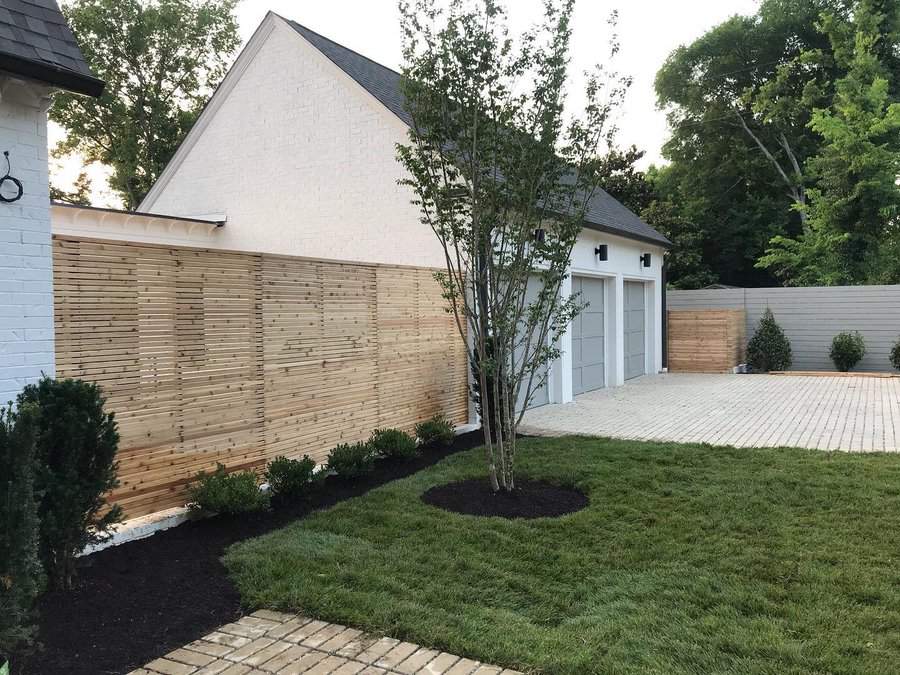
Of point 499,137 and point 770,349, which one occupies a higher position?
point 499,137

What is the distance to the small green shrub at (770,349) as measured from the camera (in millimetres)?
16844

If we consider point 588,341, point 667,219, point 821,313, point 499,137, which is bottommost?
point 588,341

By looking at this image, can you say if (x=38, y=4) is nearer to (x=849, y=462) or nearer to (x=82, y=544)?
(x=82, y=544)

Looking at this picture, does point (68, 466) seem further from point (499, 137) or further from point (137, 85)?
point (137, 85)

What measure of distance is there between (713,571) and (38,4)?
18.5 ft

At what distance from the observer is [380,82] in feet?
37.0

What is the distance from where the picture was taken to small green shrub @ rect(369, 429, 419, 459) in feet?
23.2

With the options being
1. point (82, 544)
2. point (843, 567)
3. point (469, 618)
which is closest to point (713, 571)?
point (843, 567)

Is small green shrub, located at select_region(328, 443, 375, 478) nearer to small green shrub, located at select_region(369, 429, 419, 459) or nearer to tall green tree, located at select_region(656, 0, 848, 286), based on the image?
small green shrub, located at select_region(369, 429, 419, 459)

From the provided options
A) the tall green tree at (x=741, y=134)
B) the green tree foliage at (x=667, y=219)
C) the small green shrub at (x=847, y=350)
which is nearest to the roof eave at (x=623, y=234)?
the small green shrub at (x=847, y=350)

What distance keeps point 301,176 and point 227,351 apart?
18.7 ft

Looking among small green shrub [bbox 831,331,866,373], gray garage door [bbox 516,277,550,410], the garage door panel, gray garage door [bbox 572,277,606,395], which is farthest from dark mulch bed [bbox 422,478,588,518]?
small green shrub [bbox 831,331,866,373]

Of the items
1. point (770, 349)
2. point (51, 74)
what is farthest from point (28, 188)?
point (770, 349)

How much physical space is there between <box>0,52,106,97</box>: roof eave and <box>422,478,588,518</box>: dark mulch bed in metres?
4.04
